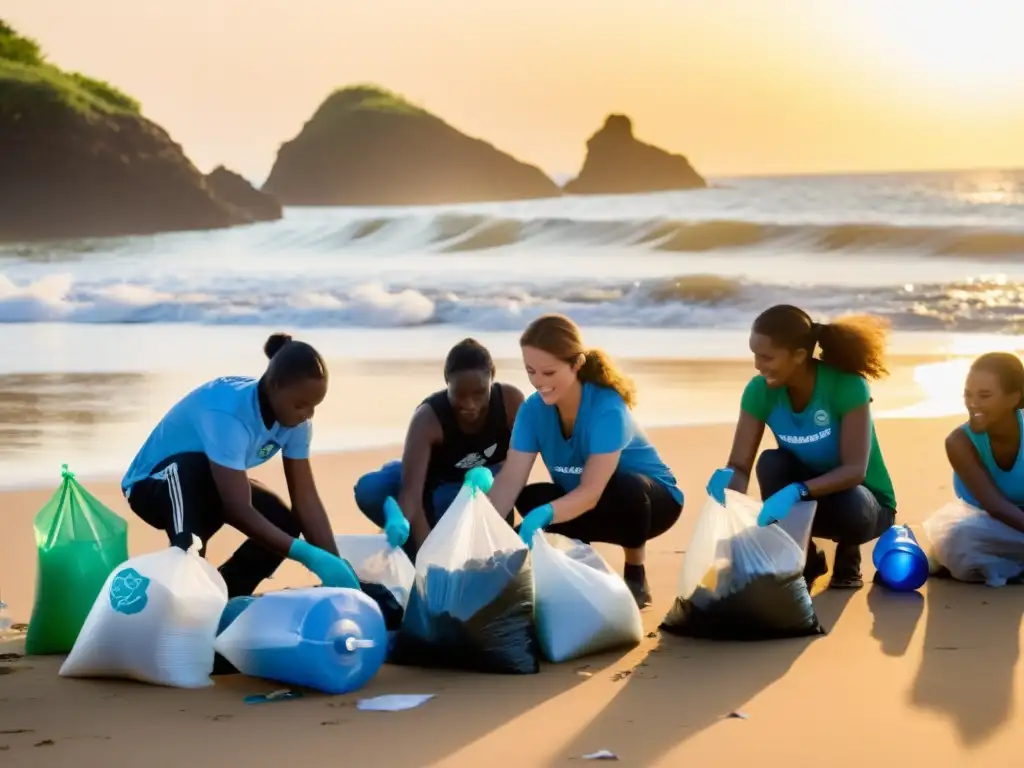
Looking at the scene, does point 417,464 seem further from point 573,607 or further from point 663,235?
point 663,235

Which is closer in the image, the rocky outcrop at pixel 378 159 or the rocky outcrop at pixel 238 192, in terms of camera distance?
the rocky outcrop at pixel 238 192

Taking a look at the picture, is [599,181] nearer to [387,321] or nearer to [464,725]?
[387,321]

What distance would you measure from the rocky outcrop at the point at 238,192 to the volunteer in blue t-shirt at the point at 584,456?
27.2 metres

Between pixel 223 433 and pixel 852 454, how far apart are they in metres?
1.91

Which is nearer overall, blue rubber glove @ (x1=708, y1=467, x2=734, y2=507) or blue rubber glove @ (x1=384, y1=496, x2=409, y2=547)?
blue rubber glove @ (x1=708, y1=467, x2=734, y2=507)

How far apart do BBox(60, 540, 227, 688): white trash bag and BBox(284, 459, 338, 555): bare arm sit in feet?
1.70

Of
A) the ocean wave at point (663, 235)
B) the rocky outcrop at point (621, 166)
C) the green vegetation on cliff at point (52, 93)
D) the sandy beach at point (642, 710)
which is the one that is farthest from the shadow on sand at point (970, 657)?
the green vegetation on cliff at point (52, 93)

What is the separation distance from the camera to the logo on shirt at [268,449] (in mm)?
3906

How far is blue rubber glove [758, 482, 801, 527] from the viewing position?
12.7 ft

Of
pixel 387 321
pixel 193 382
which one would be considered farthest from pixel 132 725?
pixel 387 321

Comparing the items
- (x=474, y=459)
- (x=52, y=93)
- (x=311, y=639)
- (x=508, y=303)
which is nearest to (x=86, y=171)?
(x=52, y=93)

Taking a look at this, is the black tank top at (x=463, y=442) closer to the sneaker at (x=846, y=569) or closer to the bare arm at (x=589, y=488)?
the bare arm at (x=589, y=488)

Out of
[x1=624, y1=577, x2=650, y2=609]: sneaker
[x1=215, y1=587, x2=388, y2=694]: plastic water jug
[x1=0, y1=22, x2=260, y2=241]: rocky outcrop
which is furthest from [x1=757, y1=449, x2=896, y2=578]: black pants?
[x1=0, y1=22, x2=260, y2=241]: rocky outcrop

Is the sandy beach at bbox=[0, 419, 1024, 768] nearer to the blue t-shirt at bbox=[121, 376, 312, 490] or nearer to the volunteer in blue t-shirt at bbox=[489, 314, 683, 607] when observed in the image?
the volunteer in blue t-shirt at bbox=[489, 314, 683, 607]
